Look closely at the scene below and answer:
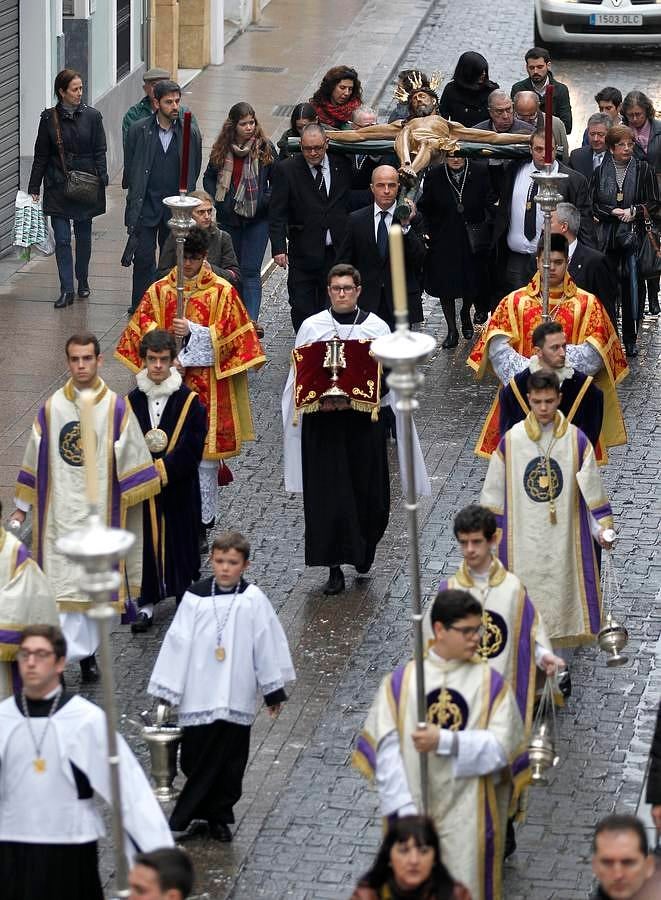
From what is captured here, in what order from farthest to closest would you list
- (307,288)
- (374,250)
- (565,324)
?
(307,288)
(374,250)
(565,324)

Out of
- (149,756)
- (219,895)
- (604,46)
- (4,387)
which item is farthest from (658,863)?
(604,46)

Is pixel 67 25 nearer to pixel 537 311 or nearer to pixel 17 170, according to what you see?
pixel 17 170

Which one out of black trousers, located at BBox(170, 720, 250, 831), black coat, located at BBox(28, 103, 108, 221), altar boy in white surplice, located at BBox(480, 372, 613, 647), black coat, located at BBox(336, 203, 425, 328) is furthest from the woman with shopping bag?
black trousers, located at BBox(170, 720, 250, 831)

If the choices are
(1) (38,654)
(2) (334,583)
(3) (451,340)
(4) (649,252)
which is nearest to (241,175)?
(3) (451,340)

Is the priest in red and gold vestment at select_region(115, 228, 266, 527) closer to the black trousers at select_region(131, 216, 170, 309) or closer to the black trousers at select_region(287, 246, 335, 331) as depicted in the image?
the black trousers at select_region(287, 246, 335, 331)

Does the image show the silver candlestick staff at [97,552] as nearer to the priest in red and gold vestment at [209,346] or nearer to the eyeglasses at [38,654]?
the eyeglasses at [38,654]

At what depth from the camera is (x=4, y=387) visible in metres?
15.6

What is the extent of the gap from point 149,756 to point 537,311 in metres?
3.70

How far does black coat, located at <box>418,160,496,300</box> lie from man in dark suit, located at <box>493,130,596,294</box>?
0.92ft

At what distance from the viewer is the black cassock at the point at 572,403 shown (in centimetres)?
1130

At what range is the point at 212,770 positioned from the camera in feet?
31.1

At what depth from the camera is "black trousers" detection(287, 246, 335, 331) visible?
15.9 metres

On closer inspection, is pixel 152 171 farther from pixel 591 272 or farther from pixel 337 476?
pixel 337 476

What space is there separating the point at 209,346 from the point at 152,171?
4.84m
